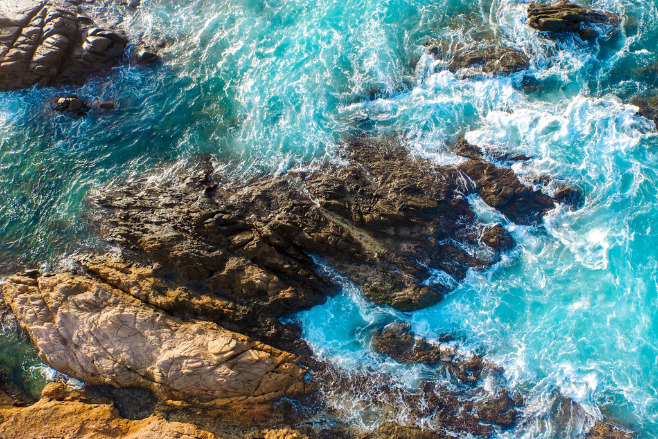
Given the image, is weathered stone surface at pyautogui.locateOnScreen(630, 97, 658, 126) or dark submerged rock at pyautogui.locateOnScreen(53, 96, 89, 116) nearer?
weathered stone surface at pyautogui.locateOnScreen(630, 97, 658, 126)

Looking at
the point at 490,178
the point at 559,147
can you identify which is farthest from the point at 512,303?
the point at 559,147

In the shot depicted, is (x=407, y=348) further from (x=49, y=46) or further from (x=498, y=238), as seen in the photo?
(x=49, y=46)

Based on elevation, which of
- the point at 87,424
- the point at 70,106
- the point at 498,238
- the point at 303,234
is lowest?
the point at 87,424

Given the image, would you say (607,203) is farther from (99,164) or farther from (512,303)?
(99,164)

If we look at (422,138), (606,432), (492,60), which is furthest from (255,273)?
(492,60)

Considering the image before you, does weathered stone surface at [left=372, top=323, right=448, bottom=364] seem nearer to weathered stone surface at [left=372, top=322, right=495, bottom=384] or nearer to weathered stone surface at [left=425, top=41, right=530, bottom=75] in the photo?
weathered stone surface at [left=372, top=322, right=495, bottom=384]

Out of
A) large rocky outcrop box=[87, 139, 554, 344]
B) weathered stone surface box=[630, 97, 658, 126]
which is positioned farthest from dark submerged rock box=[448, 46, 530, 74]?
large rocky outcrop box=[87, 139, 554, 344]

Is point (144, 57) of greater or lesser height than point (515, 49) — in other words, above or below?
above
